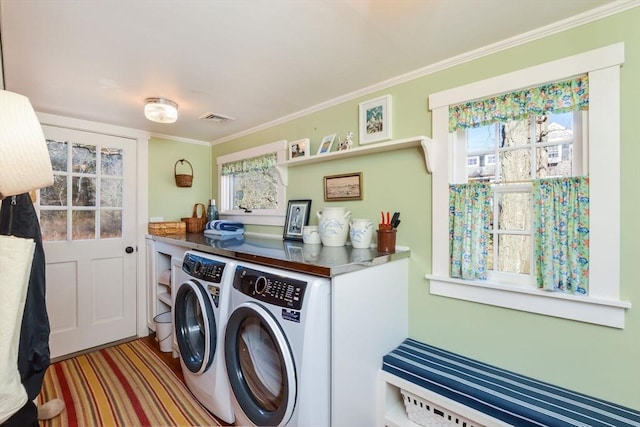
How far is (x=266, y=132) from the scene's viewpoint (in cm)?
281

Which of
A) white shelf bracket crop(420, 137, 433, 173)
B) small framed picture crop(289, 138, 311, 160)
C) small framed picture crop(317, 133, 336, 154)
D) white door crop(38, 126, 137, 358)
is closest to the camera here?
white shelf bracket crop(420, 137, 433, 173)

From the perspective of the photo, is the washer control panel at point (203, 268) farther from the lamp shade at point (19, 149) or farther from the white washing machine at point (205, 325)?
the lamp shade at point (19, 149)

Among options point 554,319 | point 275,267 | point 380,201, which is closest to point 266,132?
point 380,201

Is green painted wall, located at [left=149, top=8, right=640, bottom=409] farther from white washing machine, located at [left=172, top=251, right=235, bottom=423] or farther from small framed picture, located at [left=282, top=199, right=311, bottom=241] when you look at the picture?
white washing machine, located at [left=172, top=251, right=235, bottom=423]

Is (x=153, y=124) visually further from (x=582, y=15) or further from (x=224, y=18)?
(x=582, y=15)

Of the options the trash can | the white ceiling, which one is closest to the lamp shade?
the white ceiling

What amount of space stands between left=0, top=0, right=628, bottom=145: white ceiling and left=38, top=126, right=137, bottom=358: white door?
632 mm

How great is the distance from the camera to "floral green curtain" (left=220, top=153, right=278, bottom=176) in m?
2.77

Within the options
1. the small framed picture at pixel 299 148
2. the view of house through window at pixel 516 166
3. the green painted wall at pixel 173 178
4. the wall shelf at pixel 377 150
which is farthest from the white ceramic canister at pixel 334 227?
the green painted wall at pixel 173 178

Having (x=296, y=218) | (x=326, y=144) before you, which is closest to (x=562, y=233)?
(x=326, y=144)

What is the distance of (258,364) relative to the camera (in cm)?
158

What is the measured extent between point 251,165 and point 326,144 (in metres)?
1.02

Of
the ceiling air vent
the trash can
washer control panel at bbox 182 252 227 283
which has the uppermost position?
the ceiling air vent

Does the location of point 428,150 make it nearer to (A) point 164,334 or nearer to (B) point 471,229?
(B) point 471,229
